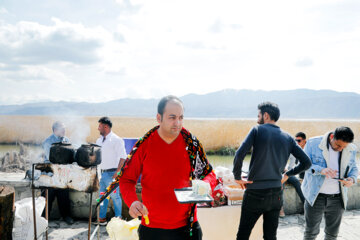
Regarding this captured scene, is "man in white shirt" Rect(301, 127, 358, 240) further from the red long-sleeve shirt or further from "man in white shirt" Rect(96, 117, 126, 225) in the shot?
"man in white shirt" Rect(96, 117, 126, 225)

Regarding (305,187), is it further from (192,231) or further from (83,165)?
(83,165)

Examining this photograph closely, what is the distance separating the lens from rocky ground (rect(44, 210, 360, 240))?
4.32m

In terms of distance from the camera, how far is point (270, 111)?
3.01 m

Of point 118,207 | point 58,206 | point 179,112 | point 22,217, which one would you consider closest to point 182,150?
point 179,112

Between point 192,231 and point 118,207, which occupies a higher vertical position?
point 192,231

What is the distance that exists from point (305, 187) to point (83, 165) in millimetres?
2590

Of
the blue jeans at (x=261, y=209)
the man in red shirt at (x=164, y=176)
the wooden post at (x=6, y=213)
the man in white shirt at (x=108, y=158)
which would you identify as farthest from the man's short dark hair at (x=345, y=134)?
the wooden post at (x=6, y=213)

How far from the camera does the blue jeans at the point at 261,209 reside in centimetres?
283

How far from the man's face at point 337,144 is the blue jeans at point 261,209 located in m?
0.80

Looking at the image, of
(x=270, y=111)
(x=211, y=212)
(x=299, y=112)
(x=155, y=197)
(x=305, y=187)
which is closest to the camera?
(x=155, y=197)

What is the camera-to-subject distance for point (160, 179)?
1.86m

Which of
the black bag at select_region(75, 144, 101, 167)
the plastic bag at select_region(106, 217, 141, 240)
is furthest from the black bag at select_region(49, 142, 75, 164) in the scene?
the plastic bag at select_region(106, 217, 141, 240)

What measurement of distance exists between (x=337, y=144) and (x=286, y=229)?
2.29m

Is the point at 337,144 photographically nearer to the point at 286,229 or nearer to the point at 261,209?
the point at 261,209
